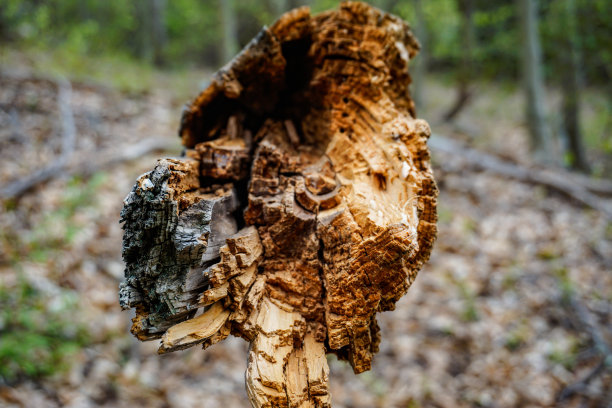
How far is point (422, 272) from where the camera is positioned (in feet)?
12.6

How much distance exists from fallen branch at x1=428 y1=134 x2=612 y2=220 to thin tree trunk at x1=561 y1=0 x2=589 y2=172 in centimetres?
149

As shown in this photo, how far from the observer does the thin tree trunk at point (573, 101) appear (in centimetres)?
653

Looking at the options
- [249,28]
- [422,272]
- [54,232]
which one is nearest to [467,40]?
[249,28]

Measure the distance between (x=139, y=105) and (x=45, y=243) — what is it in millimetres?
3573

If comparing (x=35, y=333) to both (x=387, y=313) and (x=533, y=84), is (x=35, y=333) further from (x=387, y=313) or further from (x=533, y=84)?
(x=533, y=84)

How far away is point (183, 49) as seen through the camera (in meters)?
11.9

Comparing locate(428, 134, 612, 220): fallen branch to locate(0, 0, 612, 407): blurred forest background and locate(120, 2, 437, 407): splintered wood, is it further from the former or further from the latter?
locate(120, 2, 437, 407): splintered wood

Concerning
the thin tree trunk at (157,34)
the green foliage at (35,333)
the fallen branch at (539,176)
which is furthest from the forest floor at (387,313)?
the thin tree trunk at (157,34)

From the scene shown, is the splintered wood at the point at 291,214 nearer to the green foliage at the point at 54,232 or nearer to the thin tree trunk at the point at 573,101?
the green foliage at the point at 54,232

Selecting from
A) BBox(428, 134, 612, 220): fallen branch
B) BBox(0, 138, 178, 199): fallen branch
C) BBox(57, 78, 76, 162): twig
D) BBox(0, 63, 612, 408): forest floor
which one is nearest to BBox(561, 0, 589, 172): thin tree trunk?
BBox(428, 134, 612, 220): fallen branch

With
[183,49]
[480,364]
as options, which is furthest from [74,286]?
[183,49]

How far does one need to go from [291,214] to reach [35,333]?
2.92 meters

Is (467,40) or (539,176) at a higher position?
(467,40)

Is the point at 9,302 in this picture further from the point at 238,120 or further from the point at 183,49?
the point at 183,49
